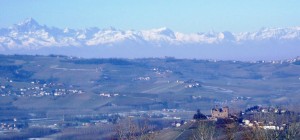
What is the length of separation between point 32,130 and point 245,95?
60.3 metres

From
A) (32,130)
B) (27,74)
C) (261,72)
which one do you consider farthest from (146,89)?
(32,130)

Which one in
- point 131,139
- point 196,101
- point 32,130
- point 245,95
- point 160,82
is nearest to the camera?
point 131,139

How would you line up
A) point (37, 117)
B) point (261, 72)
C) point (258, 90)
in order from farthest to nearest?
1. point (261, 72)
2. point (258, 90)
3. point (37, 117)

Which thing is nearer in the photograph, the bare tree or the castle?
the bare tree

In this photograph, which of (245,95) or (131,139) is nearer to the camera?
(131,139)

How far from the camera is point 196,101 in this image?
133 m

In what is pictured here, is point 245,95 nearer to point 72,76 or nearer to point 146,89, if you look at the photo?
point 146,89

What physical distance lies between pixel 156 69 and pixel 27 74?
38.0 metres

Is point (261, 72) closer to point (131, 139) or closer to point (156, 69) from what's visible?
point (156, 69)

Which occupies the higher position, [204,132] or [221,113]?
[204,132]

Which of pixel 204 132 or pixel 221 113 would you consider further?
pixel 221 113

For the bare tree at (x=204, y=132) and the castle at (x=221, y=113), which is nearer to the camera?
the bare tree at (x=204, y=132)

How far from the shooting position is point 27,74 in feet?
585

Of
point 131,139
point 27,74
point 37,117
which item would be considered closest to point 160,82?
point 27,74
